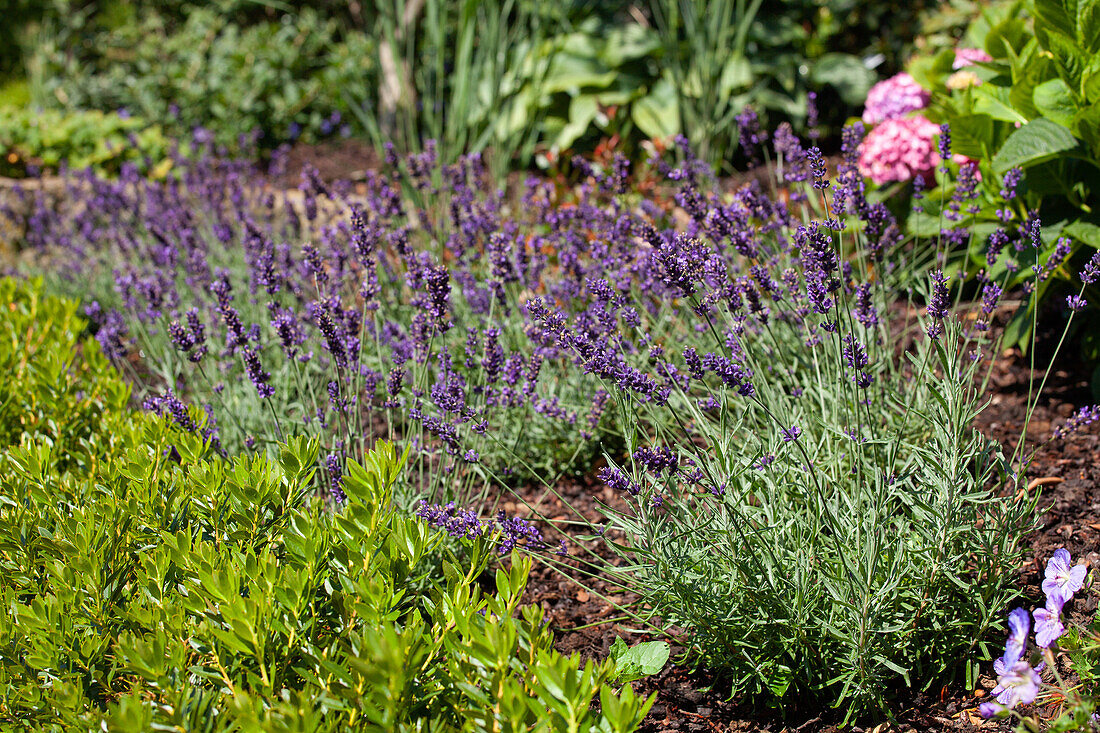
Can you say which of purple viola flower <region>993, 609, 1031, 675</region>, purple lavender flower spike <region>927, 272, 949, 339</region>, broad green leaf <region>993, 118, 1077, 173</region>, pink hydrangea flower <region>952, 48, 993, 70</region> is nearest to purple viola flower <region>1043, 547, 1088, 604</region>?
purple viola flower <region>993, 609, 1031, 675</region>

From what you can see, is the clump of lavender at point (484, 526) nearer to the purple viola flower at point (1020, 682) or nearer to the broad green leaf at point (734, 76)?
the purple viola flower at point (1020, 682)

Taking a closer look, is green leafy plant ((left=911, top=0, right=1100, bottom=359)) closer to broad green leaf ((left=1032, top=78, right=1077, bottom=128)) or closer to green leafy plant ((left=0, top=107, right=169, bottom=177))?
broad green leaf ((left=1032, top=78, right=1077, bottom=128))

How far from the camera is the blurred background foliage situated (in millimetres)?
5094

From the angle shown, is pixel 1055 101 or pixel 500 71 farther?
pixel 500 71

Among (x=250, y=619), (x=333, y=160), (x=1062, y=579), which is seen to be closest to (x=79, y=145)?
(x=333, y=160)

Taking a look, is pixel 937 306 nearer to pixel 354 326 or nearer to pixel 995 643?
pixel 995 643

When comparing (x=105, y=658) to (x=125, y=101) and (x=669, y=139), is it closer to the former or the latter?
(x=669, y=139)

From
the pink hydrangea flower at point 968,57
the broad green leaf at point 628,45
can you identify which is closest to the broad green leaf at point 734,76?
the broad green leaf at point 628,45

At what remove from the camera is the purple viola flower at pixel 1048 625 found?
5.09 feet

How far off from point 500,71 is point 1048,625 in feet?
14.1

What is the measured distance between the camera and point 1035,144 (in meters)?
2.50

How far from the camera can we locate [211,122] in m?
7.75

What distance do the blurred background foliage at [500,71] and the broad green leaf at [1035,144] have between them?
261cm

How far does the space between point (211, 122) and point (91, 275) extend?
3236 mm
